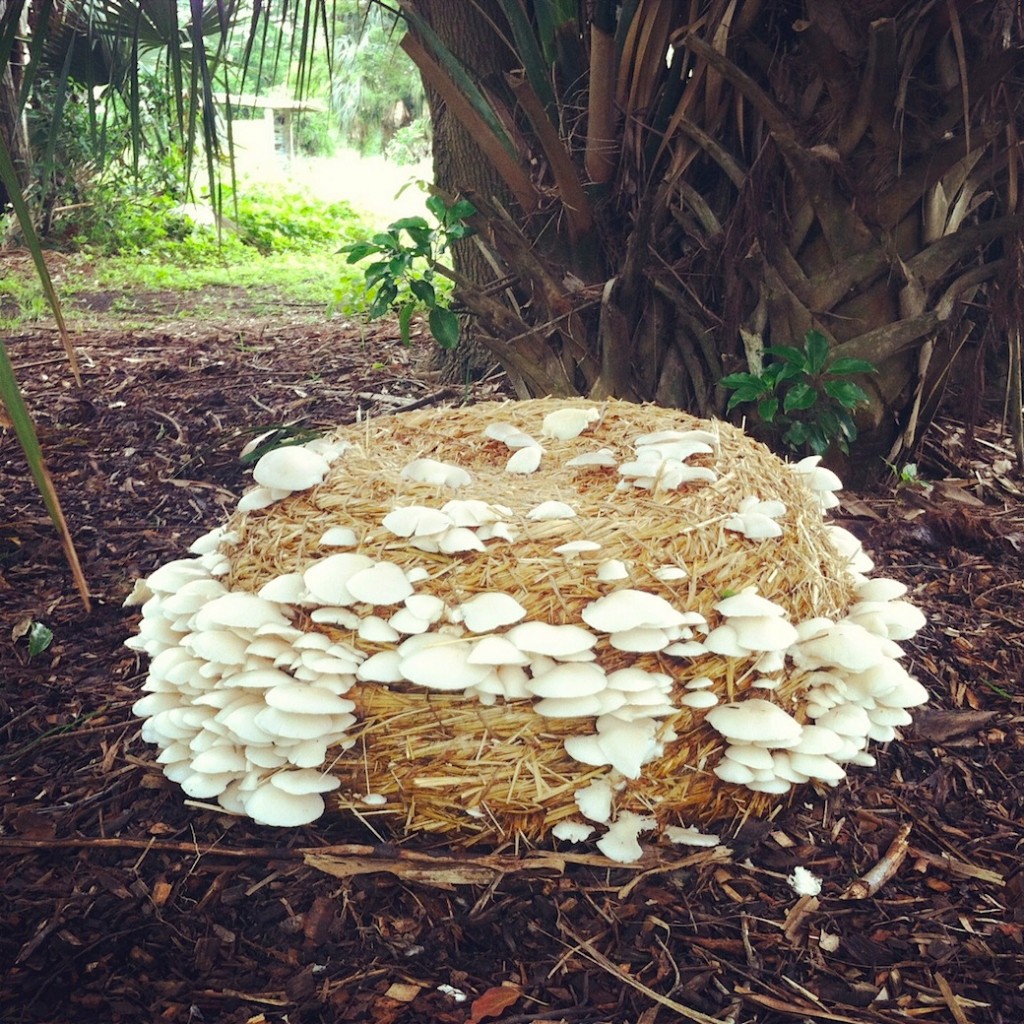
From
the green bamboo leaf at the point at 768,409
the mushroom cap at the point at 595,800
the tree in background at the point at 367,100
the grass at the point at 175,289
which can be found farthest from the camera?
the tree in background at the point at 367,100

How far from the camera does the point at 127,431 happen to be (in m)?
3.75

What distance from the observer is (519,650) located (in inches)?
59.4

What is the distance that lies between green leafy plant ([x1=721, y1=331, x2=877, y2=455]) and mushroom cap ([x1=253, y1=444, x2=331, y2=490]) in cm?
154

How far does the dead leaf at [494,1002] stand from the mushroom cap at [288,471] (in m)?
1.05

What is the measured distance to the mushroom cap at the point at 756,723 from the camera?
5.28ft

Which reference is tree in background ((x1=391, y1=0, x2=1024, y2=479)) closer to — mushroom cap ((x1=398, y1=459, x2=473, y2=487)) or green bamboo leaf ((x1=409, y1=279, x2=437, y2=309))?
green bamboo leaf ((x1=409, y1=279, x2=437, y2=309))

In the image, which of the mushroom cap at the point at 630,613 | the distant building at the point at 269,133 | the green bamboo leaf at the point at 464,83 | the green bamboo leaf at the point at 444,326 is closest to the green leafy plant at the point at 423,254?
the green bamboo leaf at the point at 444,326

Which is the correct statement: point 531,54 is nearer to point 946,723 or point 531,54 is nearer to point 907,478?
point 907,478

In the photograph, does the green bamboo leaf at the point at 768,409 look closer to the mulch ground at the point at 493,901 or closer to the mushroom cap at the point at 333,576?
the mulch ground at the point at 493,901

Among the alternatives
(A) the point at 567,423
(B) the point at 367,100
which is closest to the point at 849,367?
(A) the point at 567,423

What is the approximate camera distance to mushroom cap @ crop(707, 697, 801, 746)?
1.61m

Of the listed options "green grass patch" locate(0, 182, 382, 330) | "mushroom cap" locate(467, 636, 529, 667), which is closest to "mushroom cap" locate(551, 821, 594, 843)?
"mushroom cap" locate(467, 636, 529, 667)

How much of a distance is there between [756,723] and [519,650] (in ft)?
1.59

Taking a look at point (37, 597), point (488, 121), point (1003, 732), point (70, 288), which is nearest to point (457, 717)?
point (1003, 732)
